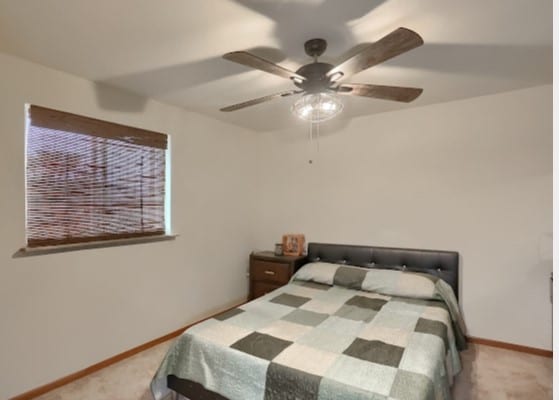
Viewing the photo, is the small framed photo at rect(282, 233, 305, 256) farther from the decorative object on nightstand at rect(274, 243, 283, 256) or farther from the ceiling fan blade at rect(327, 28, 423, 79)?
the ceiling fan blade at rect(327, 28, 423, 79)

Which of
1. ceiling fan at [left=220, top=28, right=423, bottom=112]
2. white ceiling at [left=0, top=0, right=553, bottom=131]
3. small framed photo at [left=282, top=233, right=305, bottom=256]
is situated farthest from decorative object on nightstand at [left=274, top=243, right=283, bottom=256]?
ceiling fan at [left=220, top=28, right=423, bottom=112]

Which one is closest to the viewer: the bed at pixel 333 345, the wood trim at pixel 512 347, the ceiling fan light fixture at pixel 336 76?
the bed at pixel 333 345

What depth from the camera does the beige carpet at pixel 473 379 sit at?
2.12 meters

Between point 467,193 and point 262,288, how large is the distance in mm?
2356

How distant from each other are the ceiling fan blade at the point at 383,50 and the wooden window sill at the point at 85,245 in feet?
7.04

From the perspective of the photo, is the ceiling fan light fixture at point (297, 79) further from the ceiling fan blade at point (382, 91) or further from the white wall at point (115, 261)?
the white wall at point (115, 261)

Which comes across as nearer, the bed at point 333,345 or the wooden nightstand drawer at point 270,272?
the bed at point 333,345

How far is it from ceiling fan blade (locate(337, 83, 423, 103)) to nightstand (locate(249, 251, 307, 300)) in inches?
79.7

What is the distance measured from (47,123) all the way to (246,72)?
148cm

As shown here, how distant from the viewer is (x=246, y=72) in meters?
2.25

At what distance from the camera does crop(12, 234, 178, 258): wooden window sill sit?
2.09 m

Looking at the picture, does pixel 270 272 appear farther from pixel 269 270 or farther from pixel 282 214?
pixel 282 214

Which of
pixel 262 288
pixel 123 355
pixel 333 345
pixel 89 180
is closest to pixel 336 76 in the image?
pixel 333 345

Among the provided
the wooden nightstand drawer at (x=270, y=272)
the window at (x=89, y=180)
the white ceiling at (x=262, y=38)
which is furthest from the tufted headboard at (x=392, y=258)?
the window at (x=89, y=180)
